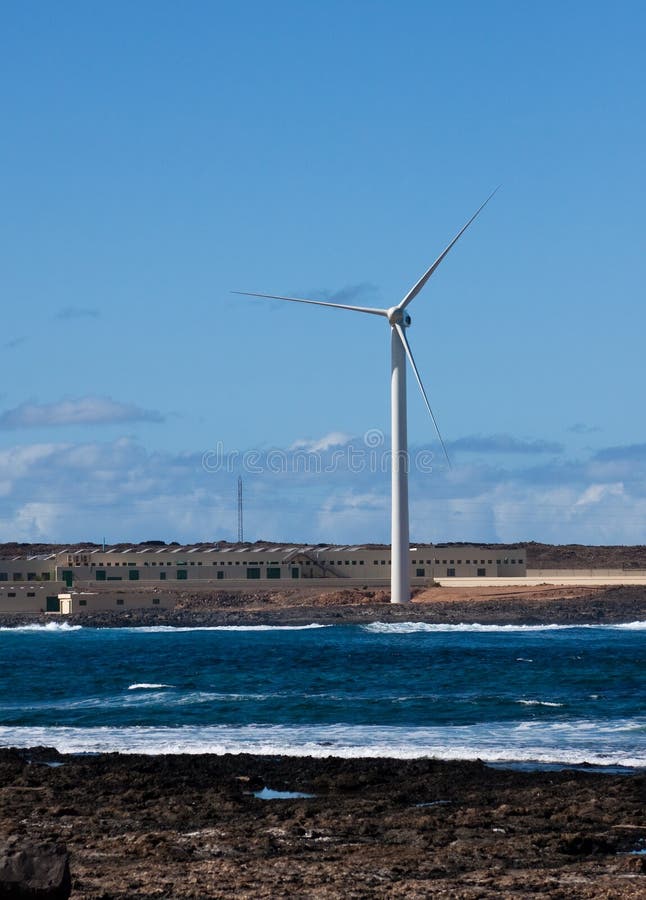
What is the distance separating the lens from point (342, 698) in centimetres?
5097

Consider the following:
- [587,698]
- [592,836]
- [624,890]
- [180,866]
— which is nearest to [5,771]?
[180,866]

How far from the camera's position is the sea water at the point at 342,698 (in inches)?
1473

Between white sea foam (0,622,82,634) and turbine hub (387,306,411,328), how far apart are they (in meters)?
37.9

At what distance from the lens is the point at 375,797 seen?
27.1m

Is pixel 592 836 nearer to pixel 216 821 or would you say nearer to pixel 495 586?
pixel 216 821

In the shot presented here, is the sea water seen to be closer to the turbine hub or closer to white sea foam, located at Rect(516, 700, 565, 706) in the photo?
white sea foam, located at Rect(516, 700, 565, 706)

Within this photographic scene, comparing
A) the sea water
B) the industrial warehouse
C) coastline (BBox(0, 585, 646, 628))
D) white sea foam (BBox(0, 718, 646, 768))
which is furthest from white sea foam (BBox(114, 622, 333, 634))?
white sea foam (BBox(0, 718, 646, 768))

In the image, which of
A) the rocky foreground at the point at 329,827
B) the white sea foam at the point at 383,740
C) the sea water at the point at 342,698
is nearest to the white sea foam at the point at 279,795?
the rocky foreground at the point at 329,827

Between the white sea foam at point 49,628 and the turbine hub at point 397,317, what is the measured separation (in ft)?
124

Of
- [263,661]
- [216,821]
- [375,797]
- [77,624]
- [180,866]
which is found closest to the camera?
[180,866]

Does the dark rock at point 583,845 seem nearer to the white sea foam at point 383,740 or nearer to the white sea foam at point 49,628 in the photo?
the white sea foam at point 383,740

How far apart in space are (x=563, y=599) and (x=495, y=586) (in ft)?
38.1

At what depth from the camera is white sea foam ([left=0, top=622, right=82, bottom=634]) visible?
121 m

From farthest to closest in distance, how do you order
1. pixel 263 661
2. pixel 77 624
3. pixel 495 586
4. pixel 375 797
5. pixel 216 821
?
pixel 495 586 < pixel 77 624 < pixel 263 661 < pixel 375 797 < pixel 216 821
